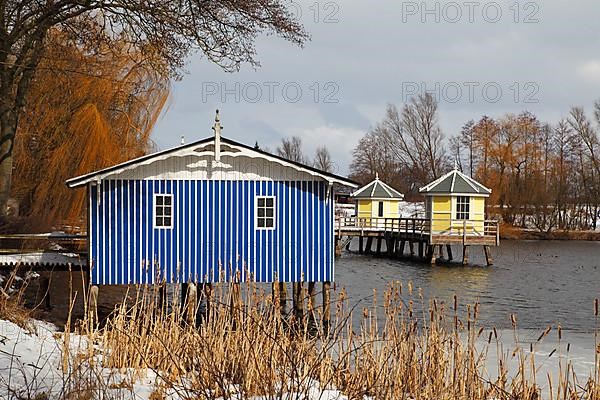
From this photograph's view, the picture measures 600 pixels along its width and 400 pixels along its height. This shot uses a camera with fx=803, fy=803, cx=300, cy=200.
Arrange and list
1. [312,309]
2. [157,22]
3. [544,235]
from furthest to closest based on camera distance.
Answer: [544,235]
[157,22]
[312,309]

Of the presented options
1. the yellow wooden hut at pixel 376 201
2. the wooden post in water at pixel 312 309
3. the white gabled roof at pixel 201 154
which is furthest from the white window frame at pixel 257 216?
the yellow wooden hut at pixel 376 201

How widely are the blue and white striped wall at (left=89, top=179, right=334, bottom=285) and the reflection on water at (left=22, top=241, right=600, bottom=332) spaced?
74.7 inches

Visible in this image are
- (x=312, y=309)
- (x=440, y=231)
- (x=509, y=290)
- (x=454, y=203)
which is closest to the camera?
(x=312, y=309)

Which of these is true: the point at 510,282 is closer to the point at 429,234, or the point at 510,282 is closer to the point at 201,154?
the point at 429,234

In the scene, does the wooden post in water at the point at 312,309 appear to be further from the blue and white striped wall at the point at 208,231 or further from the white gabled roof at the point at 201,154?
the white gabled roof at the point at 201,154

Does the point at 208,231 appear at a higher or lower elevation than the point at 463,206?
lower

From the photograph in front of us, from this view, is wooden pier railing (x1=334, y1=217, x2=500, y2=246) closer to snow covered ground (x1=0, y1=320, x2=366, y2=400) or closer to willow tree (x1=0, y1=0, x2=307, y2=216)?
willow tree (x1=0, y1=0, x2=307, y2=216)

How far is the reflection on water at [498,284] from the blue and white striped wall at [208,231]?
1898 millimetres

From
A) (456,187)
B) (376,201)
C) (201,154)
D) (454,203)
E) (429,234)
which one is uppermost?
(456,187)

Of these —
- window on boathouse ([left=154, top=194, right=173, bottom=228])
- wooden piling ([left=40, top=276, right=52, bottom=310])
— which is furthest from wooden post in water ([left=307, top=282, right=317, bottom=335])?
wooden piling ([left=40, top=276, right=52, bottom=310])

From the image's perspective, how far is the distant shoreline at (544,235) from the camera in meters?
57.5

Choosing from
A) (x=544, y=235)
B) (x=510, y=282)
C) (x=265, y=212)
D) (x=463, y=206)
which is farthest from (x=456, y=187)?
(x=265, y=212)

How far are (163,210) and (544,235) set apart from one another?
1842 inches

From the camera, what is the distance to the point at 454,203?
38969mm
